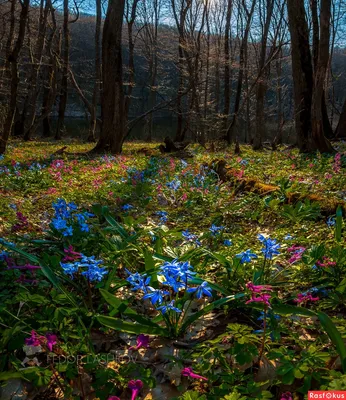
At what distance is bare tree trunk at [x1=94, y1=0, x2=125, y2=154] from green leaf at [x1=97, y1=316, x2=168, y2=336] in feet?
31.3

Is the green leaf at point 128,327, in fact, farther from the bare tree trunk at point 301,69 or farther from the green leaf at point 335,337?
the bare tree trunk at point 301,69

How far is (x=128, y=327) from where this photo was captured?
5.58 ft

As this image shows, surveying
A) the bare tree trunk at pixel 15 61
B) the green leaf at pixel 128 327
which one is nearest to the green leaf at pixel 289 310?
the green leaf at pixel 128 327

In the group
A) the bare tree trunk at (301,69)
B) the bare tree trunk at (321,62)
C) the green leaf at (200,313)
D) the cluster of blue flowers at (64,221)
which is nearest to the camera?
the green leaf at (200,313)

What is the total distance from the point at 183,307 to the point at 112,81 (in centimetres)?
934

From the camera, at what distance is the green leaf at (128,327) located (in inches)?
66.2

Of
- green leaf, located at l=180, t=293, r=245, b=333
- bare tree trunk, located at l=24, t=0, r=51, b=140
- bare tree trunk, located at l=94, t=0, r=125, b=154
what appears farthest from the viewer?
bare tree trunk, located at l=24, t=0, r=51, b=140

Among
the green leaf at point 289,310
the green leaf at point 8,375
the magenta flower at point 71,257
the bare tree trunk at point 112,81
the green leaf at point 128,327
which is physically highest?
the bare tree trunk at point 112,81

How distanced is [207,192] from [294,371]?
3765mm

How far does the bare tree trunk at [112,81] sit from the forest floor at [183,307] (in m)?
6.74

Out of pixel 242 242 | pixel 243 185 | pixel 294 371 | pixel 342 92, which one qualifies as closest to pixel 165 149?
pixel 243 185

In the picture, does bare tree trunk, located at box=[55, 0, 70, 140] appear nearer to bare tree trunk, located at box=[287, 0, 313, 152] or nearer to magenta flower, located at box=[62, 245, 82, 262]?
bare tree trunk, located at box=[287, 0, 313, 152]

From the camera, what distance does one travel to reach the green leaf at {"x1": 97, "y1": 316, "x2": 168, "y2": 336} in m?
1.68

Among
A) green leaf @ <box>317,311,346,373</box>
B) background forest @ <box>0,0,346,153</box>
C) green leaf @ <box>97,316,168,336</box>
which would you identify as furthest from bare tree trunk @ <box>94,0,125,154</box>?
green leaf @ <box>317,311,346,373</box>
